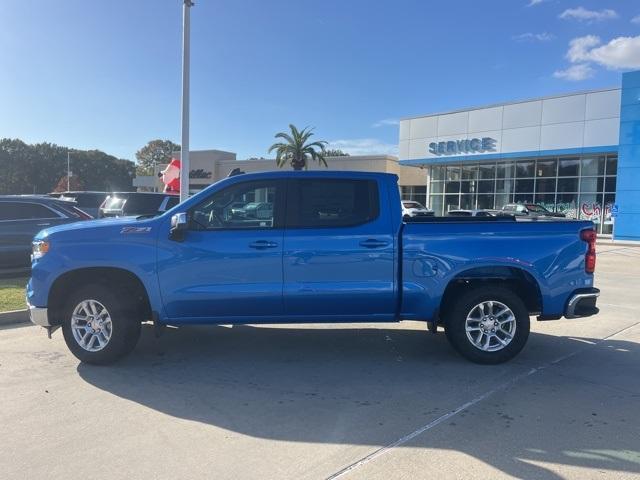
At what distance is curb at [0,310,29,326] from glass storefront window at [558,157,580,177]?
30104 mm

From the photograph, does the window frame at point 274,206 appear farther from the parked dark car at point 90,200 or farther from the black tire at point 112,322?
the parked dark car at point 90,200

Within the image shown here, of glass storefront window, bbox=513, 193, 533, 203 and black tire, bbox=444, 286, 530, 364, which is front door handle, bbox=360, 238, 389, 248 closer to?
black tire, bbox=444, 286, 530, 364

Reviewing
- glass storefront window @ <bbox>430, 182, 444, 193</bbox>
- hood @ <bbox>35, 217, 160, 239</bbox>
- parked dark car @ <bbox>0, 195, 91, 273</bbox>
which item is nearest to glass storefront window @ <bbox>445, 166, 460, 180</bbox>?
glass storefront window @ <bbox>430, 182, 444, 193</bbox>

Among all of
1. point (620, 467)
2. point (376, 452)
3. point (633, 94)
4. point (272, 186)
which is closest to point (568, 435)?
point (620, 467)

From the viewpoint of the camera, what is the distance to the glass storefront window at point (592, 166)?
2985cm

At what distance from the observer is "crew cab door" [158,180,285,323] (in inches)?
208

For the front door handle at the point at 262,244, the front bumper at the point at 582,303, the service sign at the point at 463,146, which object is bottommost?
the front bumper at the point at 582,303

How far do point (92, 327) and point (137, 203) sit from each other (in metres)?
8.28

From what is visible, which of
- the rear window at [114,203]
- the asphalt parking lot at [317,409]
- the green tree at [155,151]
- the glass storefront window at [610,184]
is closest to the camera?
Answer: the asphalt parking lot at [317,409]

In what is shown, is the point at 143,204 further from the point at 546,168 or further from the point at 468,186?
the point at 468,186

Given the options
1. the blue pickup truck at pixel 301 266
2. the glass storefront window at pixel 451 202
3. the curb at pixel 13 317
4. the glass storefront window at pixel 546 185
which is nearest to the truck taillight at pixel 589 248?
the blue pickup truck at pixel 301 266

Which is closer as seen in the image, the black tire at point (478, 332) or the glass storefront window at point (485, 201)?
the black tire at point (478, 332)

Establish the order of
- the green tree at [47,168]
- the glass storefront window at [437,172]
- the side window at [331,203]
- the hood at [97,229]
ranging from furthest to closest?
the green tree at [47,168] < the glass storefront window at [437,172] < the side window at [331,203] < the hood at [97,229]

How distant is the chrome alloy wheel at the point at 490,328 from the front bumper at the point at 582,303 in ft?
2.03
